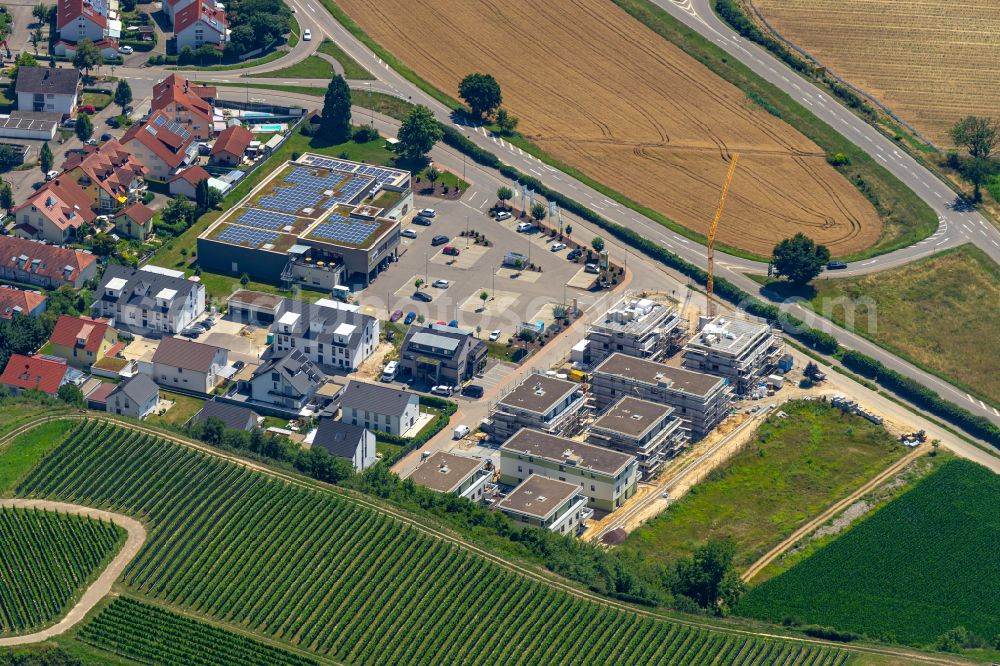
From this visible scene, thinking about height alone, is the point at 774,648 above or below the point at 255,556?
above

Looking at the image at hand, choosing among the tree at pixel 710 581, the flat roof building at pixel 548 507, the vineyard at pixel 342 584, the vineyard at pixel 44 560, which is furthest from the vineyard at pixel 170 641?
the tree at pixel 710 581

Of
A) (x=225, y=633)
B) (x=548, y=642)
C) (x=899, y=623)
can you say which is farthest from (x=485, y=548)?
(x=899, y=623)

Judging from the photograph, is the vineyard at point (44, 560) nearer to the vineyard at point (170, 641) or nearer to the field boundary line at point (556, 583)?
the vineyard at point (170, 641)

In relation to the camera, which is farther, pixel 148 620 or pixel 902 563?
pixel 902 563

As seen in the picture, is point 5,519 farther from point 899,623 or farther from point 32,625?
point 899,623

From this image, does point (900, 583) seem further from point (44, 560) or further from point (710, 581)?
point (44, 560)

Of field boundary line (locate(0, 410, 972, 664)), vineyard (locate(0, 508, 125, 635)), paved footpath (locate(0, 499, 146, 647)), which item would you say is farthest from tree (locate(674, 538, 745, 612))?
vineyard (locate(0, 508, 125, 635))
